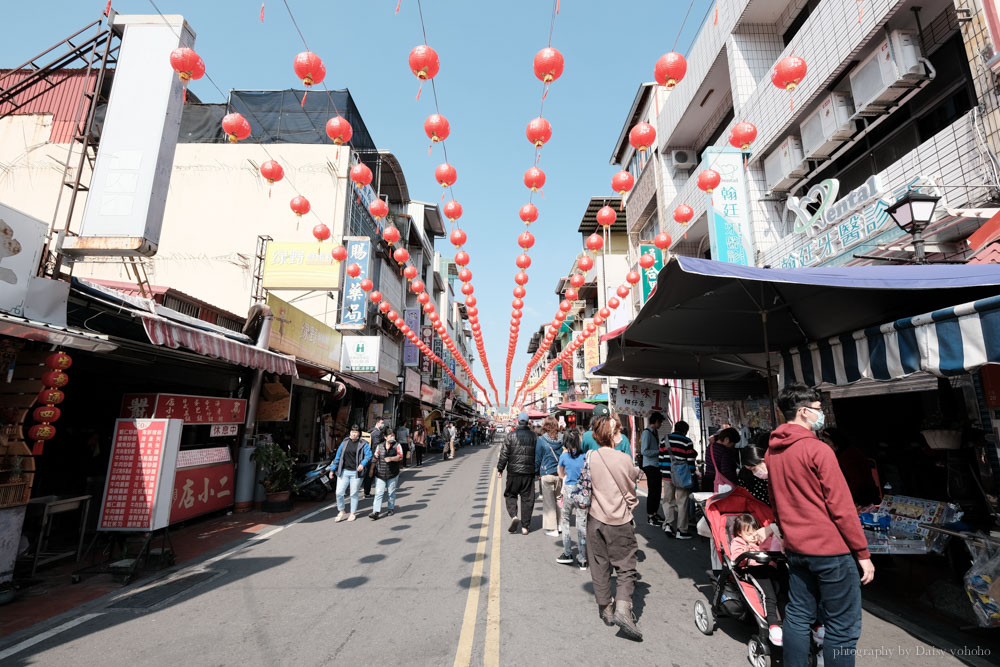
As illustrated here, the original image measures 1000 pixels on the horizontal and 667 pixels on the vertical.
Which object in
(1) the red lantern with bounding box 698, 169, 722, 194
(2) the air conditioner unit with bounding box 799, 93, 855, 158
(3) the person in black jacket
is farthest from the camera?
(2) the air conditioner unit with bounding box 799, 93, 855, 158

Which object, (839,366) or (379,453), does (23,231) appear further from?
(839,366)

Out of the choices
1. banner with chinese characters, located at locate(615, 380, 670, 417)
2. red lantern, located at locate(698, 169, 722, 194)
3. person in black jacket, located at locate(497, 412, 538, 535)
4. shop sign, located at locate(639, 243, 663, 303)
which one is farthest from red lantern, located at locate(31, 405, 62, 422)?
shop sign, located at locate(639, 243, 663, 303)

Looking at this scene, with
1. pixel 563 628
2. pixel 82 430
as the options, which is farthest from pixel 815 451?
pixel 82 430

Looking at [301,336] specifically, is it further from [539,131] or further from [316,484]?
[539,131]

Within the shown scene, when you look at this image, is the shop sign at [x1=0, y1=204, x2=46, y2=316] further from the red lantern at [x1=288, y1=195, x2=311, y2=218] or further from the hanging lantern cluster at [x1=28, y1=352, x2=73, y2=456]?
the red lantern at [x1=288, y1=195, x2=311, y2=218]

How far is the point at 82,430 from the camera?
30.9 ft

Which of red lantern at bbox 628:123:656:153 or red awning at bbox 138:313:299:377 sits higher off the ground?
red lantern at bbox 628:123:656:153

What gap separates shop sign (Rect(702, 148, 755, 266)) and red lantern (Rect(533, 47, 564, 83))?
7.78 m

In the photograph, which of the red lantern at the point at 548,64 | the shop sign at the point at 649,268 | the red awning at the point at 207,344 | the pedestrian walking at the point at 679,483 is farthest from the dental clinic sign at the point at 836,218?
the red awning at the point at 207,344

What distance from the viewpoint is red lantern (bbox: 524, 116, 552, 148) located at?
6496mm

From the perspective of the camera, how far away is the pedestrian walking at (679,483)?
718 centimetres

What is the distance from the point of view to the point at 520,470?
7.68m

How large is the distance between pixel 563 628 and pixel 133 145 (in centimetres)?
1056

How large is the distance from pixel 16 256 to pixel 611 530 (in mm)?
8019
